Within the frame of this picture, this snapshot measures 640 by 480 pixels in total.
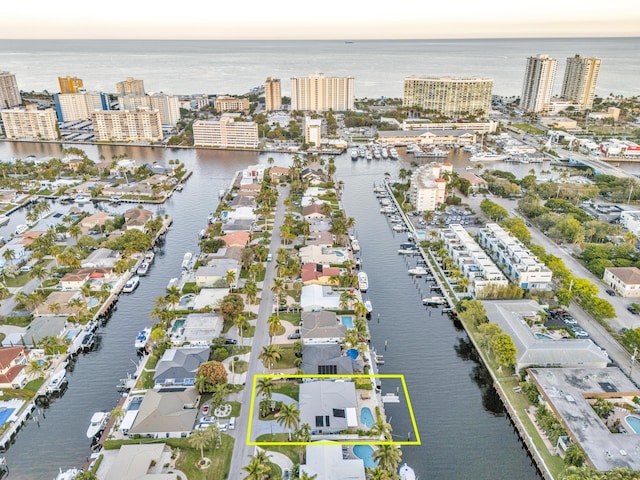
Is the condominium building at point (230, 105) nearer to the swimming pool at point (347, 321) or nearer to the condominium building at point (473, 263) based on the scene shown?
the condominium building at point (473, 263)

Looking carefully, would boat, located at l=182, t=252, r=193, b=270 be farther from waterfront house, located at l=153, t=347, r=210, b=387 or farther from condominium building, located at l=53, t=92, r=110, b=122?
condominium building, located at l=53, t=92, r=110, b=122

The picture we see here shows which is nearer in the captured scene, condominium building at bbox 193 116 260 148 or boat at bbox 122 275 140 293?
boat at bbox 122 275 140 293

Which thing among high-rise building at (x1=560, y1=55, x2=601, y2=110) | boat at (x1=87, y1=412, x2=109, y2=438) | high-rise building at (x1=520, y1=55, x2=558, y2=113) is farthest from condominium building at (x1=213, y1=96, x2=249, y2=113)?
boat at (x1=87, y1=412, x2=109, y2=438)

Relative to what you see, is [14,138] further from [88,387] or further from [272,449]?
[272,449]

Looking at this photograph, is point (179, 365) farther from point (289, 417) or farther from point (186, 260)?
point (186, 260)

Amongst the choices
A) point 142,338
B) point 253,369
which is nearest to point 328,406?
point 253,369

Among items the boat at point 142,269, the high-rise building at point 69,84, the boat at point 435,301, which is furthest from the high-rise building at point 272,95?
the boat at point 435,301

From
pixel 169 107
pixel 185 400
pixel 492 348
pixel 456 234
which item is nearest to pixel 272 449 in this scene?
pixel 185 400
